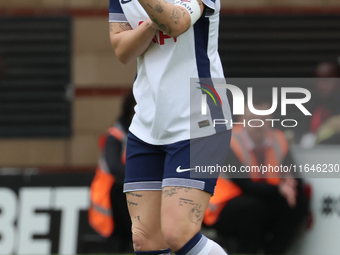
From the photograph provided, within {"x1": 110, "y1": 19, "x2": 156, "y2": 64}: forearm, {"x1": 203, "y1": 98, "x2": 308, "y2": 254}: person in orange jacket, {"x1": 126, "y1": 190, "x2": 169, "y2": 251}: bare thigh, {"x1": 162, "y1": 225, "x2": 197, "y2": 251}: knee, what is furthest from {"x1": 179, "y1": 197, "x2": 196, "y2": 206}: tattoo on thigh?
{"x1": 203, "y1": 98, "x2": 308, "y2": 254}: person in orange jacket

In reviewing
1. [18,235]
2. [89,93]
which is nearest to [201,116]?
[18,235]

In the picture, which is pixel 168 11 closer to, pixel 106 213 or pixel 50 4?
pixel 106 213

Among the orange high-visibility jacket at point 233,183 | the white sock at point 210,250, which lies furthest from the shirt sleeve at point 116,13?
the orange high-visibility jacket at point 233,183

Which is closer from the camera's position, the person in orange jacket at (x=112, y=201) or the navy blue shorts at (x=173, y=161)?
the navy blue shorts at (x=173, y=161)

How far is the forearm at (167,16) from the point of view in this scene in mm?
2270

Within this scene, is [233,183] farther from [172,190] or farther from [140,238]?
[172,190]

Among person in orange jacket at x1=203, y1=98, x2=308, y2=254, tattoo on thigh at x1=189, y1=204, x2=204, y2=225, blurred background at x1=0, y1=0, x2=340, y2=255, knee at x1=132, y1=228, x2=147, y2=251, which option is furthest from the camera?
blurred background at x1=0, y1=0, x2=340, y2=255

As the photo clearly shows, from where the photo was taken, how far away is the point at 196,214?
2.39 metres

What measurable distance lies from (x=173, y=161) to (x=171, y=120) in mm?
191

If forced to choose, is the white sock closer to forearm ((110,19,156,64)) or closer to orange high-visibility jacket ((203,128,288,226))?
forearm ((110,19,156,64))

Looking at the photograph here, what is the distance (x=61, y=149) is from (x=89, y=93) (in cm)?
82

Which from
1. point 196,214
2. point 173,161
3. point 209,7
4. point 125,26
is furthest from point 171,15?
point 196,214

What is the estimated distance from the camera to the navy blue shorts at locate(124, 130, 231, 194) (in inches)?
94.9

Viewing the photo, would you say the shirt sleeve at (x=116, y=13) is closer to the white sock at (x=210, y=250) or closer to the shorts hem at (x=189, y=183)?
the shorts hem at (x=189, y=183)
